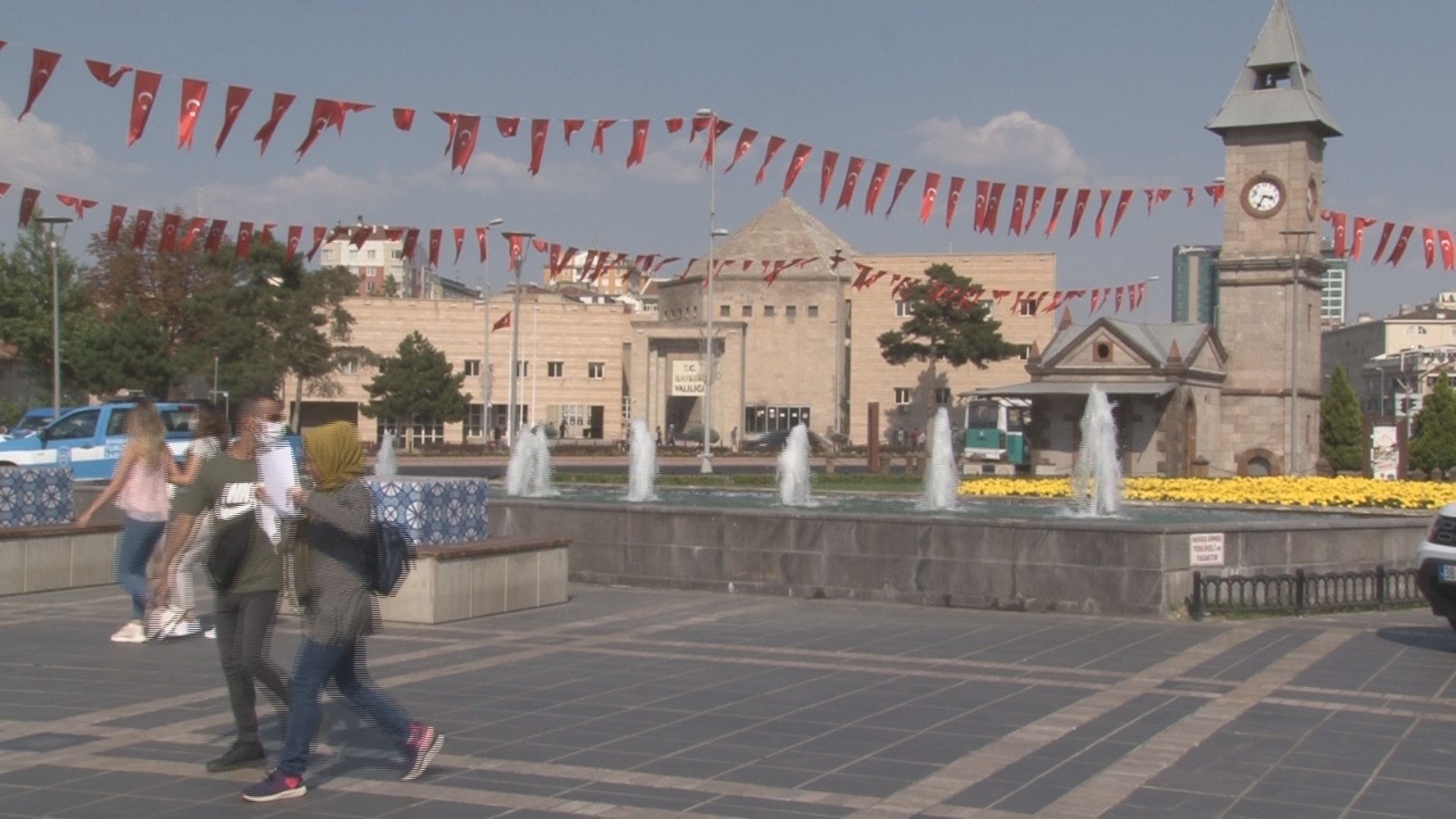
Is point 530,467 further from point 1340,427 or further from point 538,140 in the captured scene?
point 1340,427

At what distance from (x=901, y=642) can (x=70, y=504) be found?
29.7ft

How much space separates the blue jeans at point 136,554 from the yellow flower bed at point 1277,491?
Answer: 614 inches

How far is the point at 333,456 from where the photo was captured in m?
6.95

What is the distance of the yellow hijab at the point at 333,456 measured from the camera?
6.95 meters

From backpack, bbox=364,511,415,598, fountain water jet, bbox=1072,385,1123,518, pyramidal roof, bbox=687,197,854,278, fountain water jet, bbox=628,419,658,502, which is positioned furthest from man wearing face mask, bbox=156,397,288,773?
pyramidal roof, bbox=687,197,854,278

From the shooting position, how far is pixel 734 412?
81812 mm

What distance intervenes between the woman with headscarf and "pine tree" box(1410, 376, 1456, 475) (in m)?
44.7

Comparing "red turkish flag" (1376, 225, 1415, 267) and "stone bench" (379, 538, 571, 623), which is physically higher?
"red turkish flag" (1376, 225, 1415, 267)

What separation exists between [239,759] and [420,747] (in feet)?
3.22

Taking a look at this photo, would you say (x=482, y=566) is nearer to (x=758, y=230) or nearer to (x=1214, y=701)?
(x=1214, y=701)

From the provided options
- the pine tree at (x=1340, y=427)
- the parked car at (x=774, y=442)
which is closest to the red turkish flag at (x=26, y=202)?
the pine tree at (x=1340, y=427)

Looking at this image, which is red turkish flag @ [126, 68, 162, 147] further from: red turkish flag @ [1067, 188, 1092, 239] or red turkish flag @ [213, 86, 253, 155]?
red turkish flag @ [1067, 188, 1092, 239]

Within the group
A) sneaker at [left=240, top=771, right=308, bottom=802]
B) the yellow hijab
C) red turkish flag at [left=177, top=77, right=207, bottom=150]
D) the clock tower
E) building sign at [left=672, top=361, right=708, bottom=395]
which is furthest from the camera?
building sign at [left=672, top=361, right=708, bottom=395]

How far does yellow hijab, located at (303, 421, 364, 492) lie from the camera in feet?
22.8
